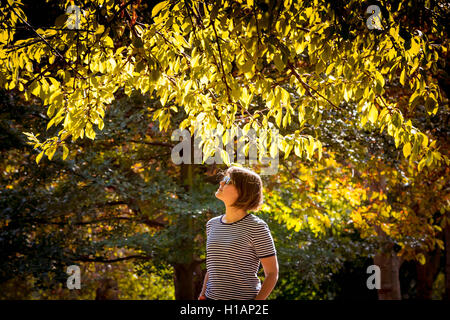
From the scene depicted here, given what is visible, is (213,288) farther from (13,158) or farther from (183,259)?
(13,158)

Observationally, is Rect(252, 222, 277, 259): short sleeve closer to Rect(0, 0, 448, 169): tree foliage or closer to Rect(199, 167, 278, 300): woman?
Rect(199, 167, 278, 300): woman

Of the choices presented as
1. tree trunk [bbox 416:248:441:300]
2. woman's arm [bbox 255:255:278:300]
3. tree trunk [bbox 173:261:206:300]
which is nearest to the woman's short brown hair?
woman's arm [bbox 255:255:278:300]

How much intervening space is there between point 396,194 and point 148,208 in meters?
5.12

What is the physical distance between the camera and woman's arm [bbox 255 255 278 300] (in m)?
3.09

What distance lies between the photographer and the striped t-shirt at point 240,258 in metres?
3.22

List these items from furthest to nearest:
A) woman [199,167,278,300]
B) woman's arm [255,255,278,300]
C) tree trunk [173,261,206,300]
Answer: tree trunk [173,261,206,300] < woman [199,167,278,300] < woman's arm [255,255,278,300]

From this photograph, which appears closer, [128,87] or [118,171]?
[128,87]

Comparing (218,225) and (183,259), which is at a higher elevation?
(218,225)

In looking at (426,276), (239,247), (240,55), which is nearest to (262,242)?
(239,247)

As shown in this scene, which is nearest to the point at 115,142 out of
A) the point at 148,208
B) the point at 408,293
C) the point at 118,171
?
the point at 118,171

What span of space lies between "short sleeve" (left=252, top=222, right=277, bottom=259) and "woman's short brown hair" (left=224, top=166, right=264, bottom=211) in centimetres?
18

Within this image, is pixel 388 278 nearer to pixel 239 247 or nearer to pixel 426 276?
pixel 426 276
